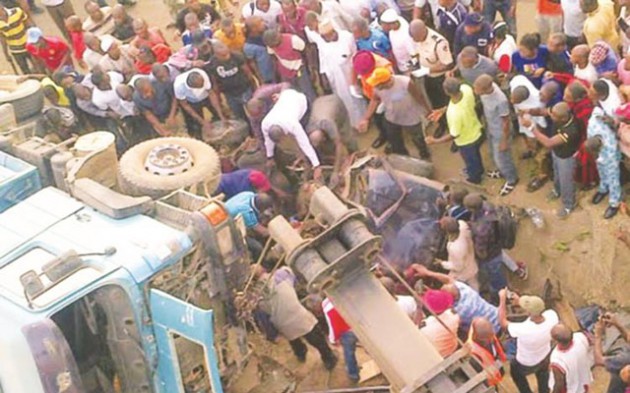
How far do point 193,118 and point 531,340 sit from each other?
15.0ft

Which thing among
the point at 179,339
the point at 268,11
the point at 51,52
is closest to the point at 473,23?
the point at 268,11

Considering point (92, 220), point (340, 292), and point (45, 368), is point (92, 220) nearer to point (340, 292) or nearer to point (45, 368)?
point (45, 368)

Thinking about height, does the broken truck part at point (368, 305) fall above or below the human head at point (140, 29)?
above

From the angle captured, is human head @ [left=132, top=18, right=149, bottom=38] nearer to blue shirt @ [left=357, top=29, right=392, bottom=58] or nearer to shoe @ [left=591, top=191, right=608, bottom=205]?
blue shirt @ [left=357, top=29, right=392, bottom=58]

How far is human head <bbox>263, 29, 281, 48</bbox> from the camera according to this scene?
10.3 metres

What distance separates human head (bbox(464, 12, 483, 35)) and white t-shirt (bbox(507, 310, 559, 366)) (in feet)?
10.7

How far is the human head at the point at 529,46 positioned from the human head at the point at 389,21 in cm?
131

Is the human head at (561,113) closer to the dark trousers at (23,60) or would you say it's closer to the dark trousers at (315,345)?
the dark trousers at (315,345)

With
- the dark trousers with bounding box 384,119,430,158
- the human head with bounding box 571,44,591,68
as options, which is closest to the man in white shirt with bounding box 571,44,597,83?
the human head with bounding box 571,44,591,68

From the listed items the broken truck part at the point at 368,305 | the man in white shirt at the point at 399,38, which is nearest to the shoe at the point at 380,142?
the man in white shirt at the point at 399,38

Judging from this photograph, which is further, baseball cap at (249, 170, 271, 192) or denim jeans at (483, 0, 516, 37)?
denim jeans at (483, 0, 516, 37)

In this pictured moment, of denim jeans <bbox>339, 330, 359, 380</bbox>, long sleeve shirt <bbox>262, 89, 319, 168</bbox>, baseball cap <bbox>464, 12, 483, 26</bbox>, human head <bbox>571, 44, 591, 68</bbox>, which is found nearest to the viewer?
denim jeans <bbox>339, 330, 359, 380</bbox>

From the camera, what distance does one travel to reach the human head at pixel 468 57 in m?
9.26

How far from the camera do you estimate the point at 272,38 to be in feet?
33.8
